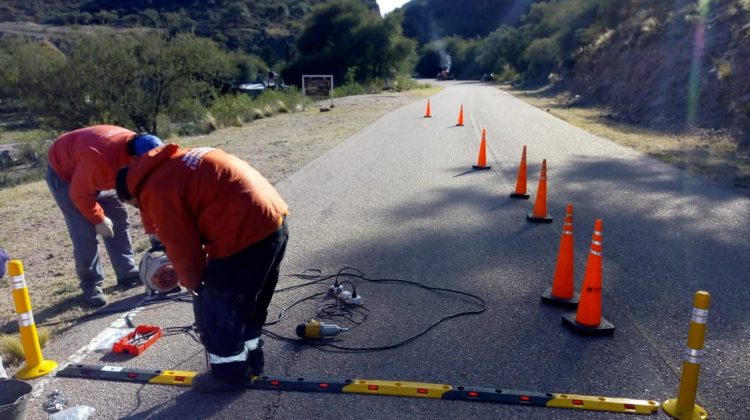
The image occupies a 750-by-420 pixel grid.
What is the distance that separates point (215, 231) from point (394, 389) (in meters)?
1.52

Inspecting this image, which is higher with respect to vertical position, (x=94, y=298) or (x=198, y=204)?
(x=198, y=204)

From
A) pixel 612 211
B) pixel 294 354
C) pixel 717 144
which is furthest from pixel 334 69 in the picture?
pixel 294 354

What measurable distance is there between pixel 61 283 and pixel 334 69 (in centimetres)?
5592

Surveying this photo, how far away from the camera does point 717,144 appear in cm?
1470

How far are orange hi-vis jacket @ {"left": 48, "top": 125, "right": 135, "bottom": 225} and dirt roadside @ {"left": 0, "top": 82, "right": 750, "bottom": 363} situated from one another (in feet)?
3.46

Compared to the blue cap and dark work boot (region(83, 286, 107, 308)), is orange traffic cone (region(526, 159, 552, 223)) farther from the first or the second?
dark work boot (region(83, 286, 107, 308))

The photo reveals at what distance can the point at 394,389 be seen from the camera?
12.2ft

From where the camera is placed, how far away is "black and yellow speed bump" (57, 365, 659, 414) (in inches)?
140

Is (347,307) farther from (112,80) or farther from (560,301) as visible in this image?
(112,80)

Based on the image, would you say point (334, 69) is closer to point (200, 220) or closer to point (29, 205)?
point (29, 205)

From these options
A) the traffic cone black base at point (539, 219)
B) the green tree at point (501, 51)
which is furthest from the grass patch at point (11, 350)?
the green tree at point (501, 51)

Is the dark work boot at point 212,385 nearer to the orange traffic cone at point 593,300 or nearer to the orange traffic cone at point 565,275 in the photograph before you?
the orange traffic cone at point 593,300

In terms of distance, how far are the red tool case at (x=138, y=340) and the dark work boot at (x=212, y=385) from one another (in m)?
0.79

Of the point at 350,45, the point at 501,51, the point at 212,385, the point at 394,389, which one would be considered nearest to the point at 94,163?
the point at 212,385
